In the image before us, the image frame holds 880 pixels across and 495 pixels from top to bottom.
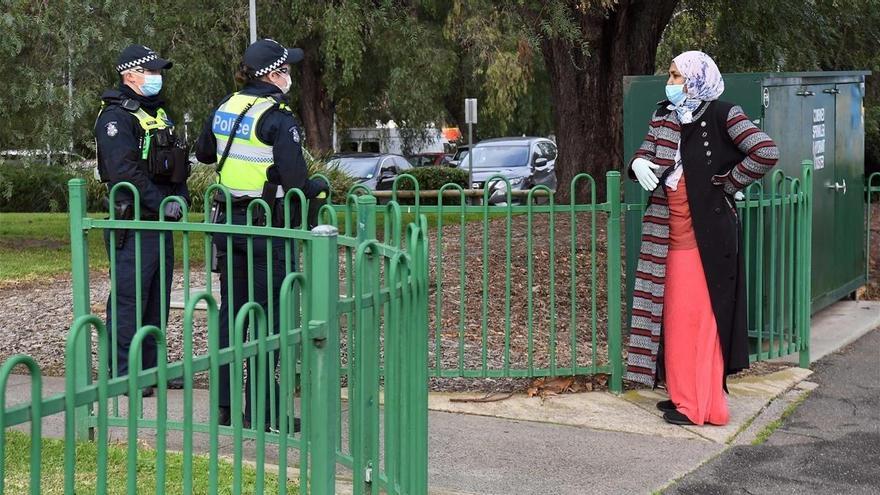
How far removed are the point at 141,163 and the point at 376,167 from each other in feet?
71.8

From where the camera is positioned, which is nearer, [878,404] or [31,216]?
[878,404]

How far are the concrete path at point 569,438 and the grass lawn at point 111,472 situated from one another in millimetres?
279

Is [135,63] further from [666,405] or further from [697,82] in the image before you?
[666,405]

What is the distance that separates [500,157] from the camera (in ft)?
91.2

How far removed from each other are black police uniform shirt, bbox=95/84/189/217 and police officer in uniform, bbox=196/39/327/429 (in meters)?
0.68

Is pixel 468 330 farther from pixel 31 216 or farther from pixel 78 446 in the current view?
pixel 31 216

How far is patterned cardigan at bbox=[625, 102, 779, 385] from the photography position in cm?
606

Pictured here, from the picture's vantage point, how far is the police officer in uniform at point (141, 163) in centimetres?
629

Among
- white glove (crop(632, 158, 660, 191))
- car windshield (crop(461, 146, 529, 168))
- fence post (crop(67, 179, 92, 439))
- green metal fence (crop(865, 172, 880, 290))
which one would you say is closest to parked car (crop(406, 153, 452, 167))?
car windshield (crop(461, 146, 529, 168))

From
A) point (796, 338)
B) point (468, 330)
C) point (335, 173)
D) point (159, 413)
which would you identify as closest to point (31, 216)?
point (335, 173)

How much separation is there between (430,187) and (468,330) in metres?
19.5

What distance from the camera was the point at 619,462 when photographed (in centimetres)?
568

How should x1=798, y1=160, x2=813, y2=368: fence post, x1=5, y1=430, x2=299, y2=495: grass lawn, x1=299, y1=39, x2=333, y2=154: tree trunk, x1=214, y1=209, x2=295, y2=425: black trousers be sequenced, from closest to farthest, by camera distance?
x1=5, y1=430, x2=299, y2=495: grass lawn
x1=214, y1=209, x2=295, y2=425: black trousers
x1=798, y1=160, x2=813, y2=368: fence post
x1=299, y1=39, x2=333, y2=154: tree trunk

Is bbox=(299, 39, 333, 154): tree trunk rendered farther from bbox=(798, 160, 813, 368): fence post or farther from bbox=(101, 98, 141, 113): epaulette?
bbox=(101, 98, 141, 113): epaulette
